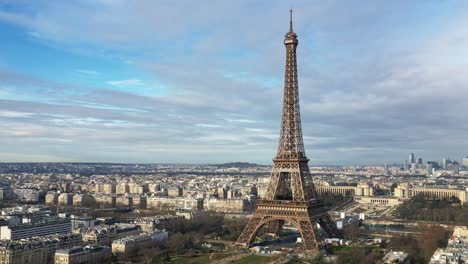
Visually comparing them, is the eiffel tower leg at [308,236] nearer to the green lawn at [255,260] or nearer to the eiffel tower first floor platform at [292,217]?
the eiffel tower first floor platform at [292,217]

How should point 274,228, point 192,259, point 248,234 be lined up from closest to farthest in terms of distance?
point 192,259
point 248,234
point 274,228

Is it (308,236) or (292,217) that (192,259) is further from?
(308,236)

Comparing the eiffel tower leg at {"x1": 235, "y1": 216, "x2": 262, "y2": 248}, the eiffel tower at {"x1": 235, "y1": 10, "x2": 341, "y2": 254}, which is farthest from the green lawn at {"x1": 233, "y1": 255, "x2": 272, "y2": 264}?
the eiffel tower at {"x1": 235, "y1": 10, "x2": 341, "y2": 254}

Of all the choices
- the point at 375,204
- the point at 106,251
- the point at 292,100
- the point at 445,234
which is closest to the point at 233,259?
the point at 106,251

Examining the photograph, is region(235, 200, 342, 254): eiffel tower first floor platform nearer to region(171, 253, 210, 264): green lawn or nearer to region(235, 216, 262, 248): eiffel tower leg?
region(235, 216, 262, 248): eiffel tower leg

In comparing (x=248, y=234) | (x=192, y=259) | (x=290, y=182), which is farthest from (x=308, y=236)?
(x=192, y=259)

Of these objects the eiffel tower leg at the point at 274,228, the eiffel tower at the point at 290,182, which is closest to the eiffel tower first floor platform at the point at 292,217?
the eiffel tower at the point at 290,182

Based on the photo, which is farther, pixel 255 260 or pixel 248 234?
pixel 248 234

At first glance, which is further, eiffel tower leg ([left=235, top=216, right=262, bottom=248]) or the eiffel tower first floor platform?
eiffel tower leg ([left=235, top=216, right=262, bottom=248])
